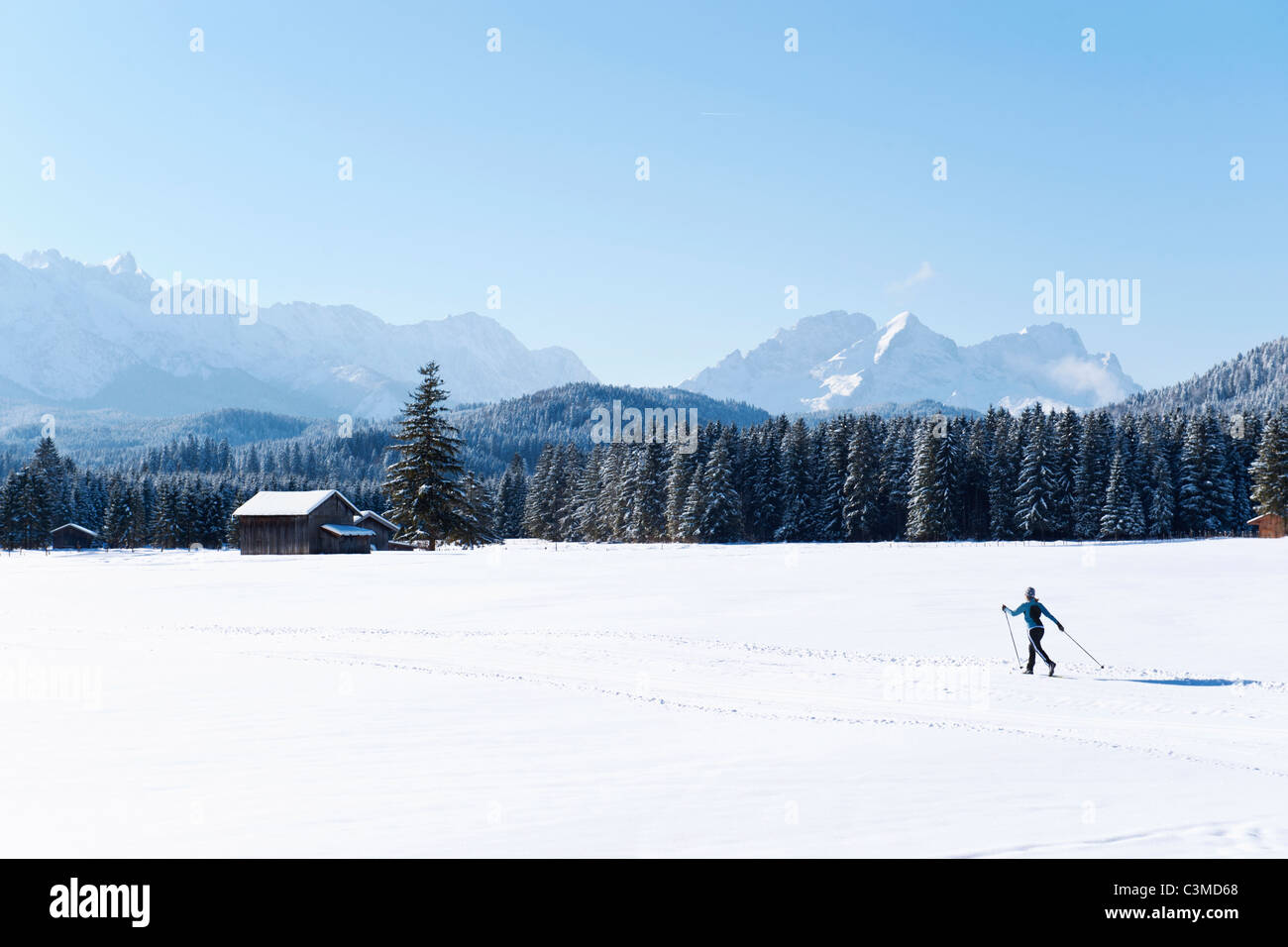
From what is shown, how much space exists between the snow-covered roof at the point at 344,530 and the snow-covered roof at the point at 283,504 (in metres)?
1.98

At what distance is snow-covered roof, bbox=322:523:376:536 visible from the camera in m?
69.6

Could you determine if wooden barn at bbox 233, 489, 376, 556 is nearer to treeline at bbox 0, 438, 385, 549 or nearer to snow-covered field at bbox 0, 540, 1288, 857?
treeline at bbox 0, 438, 385, 549

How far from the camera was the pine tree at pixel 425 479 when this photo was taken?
201 ft

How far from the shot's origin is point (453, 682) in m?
15.3

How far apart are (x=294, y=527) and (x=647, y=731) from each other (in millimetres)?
63561

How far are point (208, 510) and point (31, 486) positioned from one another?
18474 millimetres

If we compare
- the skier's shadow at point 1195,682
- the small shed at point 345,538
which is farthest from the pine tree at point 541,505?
the skier's shadow at point 1195,682

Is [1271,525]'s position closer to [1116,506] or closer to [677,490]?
[1116,506]

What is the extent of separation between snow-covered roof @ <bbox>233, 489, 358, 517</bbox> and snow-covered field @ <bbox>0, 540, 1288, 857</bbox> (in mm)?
42043

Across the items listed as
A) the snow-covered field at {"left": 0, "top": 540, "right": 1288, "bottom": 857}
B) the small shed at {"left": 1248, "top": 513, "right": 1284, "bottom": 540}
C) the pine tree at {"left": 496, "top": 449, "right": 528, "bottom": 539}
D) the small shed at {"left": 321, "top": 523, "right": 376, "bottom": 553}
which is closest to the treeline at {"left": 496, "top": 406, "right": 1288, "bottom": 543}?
the small shed at {"left": 1248, "top": 513, "right": 1284, "bottom": 540}

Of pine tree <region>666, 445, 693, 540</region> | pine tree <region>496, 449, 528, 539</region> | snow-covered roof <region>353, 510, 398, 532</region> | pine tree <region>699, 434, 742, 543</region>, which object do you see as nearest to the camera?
snow-covered roof <region>353, 510, 398, 532</region>

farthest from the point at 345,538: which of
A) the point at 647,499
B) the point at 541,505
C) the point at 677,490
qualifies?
the point at 541,505
